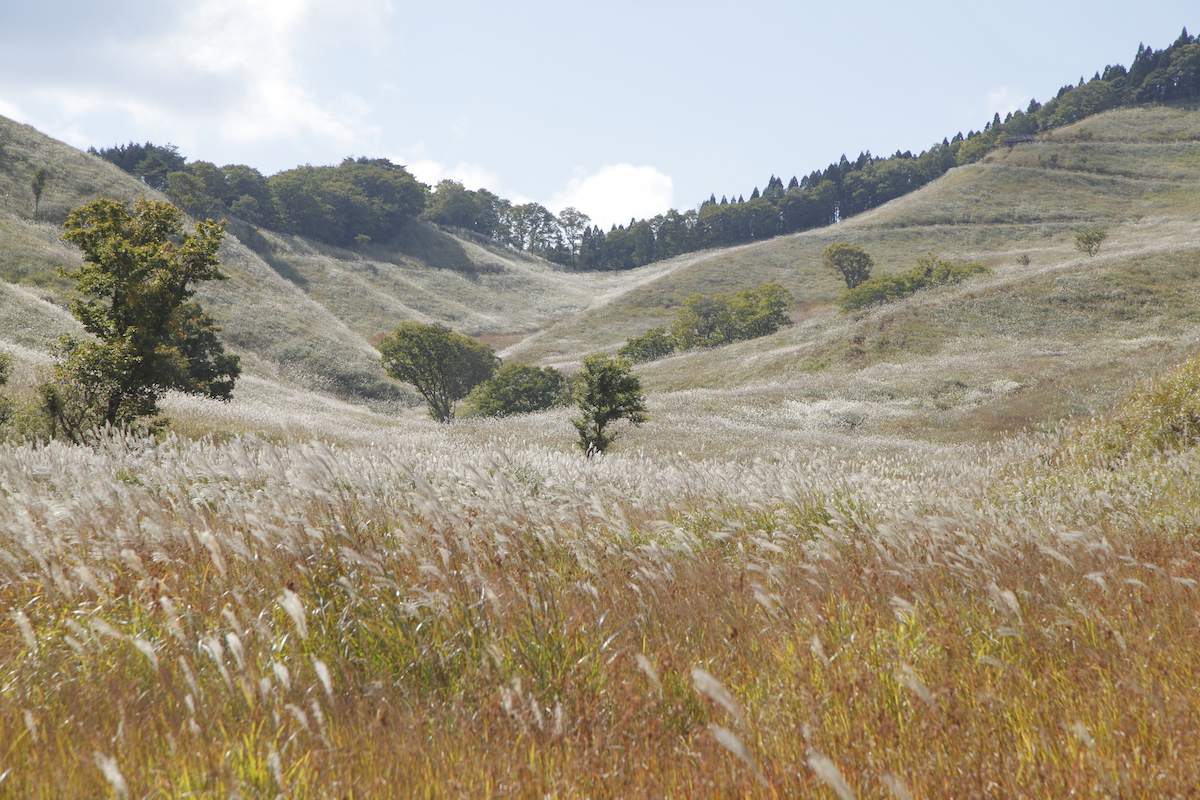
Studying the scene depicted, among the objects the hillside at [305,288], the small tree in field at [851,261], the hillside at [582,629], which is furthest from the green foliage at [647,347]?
the hillside at [582,629]

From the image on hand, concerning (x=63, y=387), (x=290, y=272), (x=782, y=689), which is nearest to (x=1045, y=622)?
(x=782, y=689)

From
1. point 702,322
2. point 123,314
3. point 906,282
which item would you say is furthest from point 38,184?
point 906,282

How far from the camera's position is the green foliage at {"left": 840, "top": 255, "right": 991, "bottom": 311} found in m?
84.1

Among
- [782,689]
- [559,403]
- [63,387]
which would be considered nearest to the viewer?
[782,689]

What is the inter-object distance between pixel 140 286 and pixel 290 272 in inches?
3822

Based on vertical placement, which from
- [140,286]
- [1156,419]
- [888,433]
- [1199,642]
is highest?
[140,286]

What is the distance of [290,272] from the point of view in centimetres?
10538

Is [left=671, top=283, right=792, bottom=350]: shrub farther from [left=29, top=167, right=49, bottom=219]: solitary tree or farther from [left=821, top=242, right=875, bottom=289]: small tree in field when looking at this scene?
[left=29, top=167, right=49, bottom=219]: solitary tree

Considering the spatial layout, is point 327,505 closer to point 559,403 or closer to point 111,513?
point 111,513

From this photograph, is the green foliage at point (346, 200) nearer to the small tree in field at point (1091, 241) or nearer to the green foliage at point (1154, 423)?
the small tree in field at point (1091, 241)

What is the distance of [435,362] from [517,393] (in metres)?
7.71

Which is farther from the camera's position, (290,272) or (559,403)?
(290,272)

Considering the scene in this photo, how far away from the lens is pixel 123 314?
16.2m

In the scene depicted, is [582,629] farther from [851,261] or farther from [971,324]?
[851,261]
